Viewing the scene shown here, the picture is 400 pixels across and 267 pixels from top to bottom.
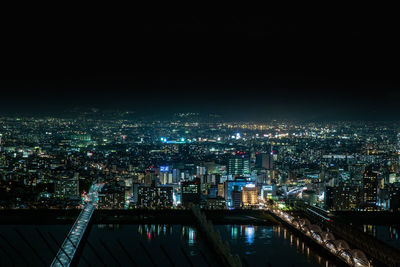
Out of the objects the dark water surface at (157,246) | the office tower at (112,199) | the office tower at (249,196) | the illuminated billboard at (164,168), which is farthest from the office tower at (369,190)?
the illuminated billboard at (164,168)

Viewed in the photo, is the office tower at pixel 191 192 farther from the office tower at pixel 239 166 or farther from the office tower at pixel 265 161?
the office tower at pixel 265 161

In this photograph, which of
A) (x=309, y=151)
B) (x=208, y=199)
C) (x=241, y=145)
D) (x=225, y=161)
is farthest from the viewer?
(x=241, y=145)

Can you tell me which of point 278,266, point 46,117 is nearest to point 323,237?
point 278,266

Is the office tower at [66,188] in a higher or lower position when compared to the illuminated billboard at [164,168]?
lower

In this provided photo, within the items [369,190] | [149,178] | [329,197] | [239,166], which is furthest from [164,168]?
[369,190]

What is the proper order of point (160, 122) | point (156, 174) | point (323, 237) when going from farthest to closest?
1. point (160, 122)
2. point (156, 174)
3. point (323, 237)

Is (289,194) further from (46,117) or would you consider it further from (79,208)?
(46,117)

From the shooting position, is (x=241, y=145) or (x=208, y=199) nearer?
(x=208, y=199)
